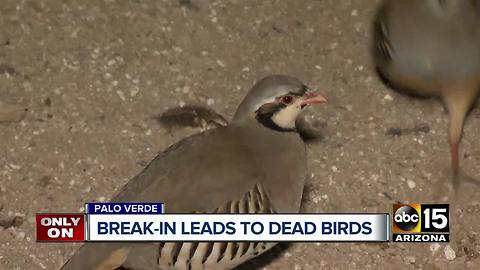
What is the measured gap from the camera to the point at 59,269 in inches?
103

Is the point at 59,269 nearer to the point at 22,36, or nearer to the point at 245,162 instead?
the point at 245,162

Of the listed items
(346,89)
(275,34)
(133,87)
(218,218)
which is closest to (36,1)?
(133,87)

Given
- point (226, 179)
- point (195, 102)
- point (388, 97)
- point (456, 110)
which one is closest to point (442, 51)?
point (456, 110)

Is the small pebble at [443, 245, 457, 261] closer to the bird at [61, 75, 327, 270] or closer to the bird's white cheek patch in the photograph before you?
the bird at [61, 75, 327, 270]

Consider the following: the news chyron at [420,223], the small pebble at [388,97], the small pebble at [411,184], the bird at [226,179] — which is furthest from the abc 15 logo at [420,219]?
the small pebble at [388,97]

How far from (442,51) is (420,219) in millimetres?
580

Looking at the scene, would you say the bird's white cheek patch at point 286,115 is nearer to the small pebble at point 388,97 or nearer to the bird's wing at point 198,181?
the bird's wing at point 198,181

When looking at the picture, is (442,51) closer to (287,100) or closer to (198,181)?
(287,100)

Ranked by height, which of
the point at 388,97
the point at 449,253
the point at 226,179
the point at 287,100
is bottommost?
the point at 449,253

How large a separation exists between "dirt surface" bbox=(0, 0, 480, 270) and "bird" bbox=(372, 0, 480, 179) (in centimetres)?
15

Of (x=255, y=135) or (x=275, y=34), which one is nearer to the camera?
(x=255, y=135)

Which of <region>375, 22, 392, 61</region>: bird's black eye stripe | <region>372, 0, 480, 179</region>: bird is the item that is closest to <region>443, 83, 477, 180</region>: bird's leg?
<region>372, 0, 480, 179</region>: bird

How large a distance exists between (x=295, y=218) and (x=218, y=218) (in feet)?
0.92

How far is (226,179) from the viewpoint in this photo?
91.8 inches
